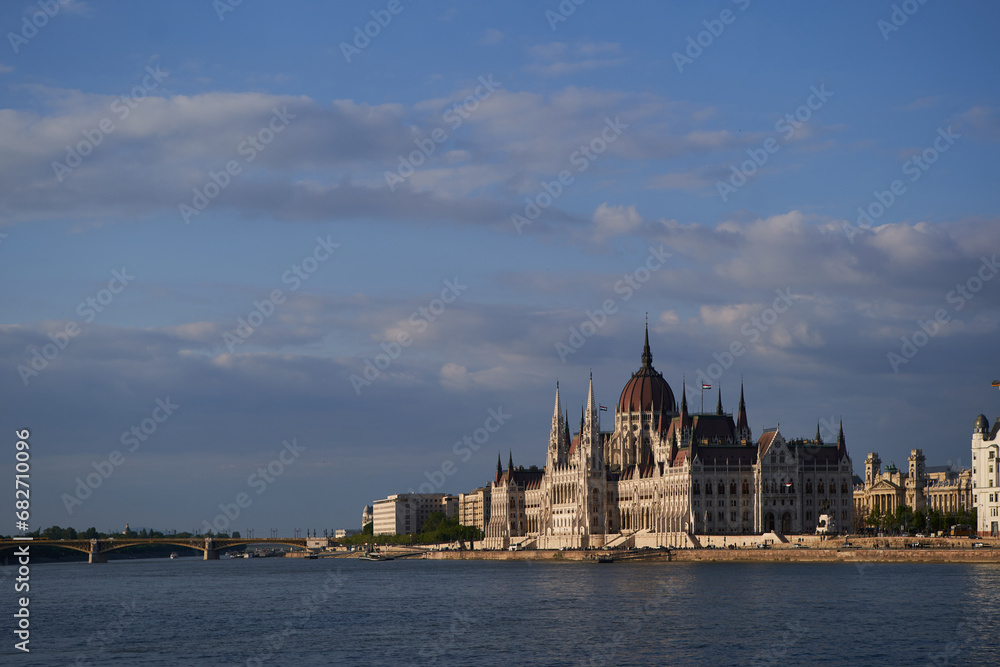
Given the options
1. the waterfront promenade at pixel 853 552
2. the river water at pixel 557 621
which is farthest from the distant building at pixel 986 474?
the river water at pixel 557 621

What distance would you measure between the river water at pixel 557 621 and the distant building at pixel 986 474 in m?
34.5

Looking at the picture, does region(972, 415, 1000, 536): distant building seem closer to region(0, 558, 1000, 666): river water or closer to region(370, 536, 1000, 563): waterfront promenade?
region(370, 536, 1000, 563): waterfront promenade

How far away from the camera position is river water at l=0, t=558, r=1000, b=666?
6706 centimetres

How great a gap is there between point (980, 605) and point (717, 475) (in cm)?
10466

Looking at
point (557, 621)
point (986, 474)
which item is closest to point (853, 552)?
point (986, 474)

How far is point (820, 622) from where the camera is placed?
79.2m

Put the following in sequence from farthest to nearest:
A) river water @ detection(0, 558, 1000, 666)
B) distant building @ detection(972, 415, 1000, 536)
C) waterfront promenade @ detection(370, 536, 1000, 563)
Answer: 1. distant building @ detection(972, 415, 1000, 536)
2. waterfront promenade @ detection(370, 536, 1000, 563)
3. river water @ detection(0, 558, 1000, 666)

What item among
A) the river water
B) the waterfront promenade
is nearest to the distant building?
the waterfront promenade

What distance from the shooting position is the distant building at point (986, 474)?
528 ft

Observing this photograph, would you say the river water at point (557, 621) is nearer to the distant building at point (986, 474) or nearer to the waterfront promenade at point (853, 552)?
the waterfront promenade at point (853, 552)

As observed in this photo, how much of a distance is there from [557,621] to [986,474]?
97.1 meters

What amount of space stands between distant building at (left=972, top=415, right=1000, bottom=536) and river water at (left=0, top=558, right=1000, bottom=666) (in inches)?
1356

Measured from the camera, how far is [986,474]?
539 ft

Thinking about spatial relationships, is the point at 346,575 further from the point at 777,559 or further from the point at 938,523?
the point at 938,523
